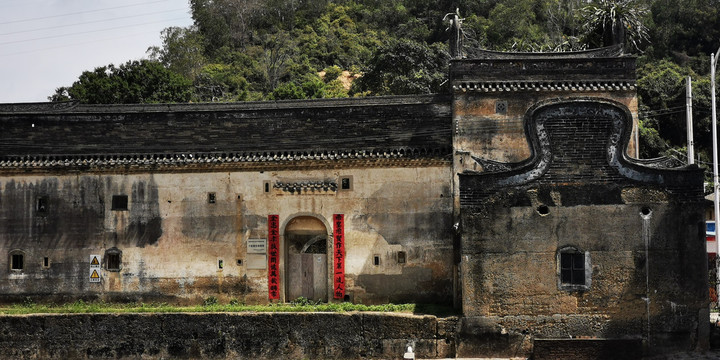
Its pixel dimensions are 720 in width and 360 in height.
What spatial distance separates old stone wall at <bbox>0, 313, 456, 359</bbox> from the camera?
21938 millimetres

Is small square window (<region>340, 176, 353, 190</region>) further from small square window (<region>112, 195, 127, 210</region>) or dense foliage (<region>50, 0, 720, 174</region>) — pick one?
small square window (<region>112, 195, 127, 210</region>)

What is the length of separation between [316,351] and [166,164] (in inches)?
295

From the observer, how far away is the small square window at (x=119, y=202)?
26094 mm

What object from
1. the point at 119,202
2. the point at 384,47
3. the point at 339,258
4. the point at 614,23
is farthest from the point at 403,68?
the point at 119,202

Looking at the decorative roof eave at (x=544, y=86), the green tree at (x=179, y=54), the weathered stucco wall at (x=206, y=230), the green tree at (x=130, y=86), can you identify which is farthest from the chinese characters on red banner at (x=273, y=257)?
the green tree at (x=179, y=54)

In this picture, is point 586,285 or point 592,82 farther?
point 592,82

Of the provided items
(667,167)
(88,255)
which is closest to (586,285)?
(667,167)

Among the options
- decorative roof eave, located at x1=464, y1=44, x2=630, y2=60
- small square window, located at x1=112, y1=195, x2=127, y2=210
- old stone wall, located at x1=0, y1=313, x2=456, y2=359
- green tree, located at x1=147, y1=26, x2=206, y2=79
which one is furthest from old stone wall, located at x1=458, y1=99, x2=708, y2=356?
green tree, located at x1=147, y1=26, x2=206, y2=79

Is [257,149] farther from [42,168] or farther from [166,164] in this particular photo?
[42,168]

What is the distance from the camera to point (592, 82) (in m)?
25.3

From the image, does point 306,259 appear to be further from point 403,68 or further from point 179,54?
point 179,54

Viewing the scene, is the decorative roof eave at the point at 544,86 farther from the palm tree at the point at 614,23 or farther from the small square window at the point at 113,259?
the small square window at the point at 113,259

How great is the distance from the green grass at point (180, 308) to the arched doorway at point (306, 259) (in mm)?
653

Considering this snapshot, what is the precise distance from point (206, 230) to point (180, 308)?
2514 mm
